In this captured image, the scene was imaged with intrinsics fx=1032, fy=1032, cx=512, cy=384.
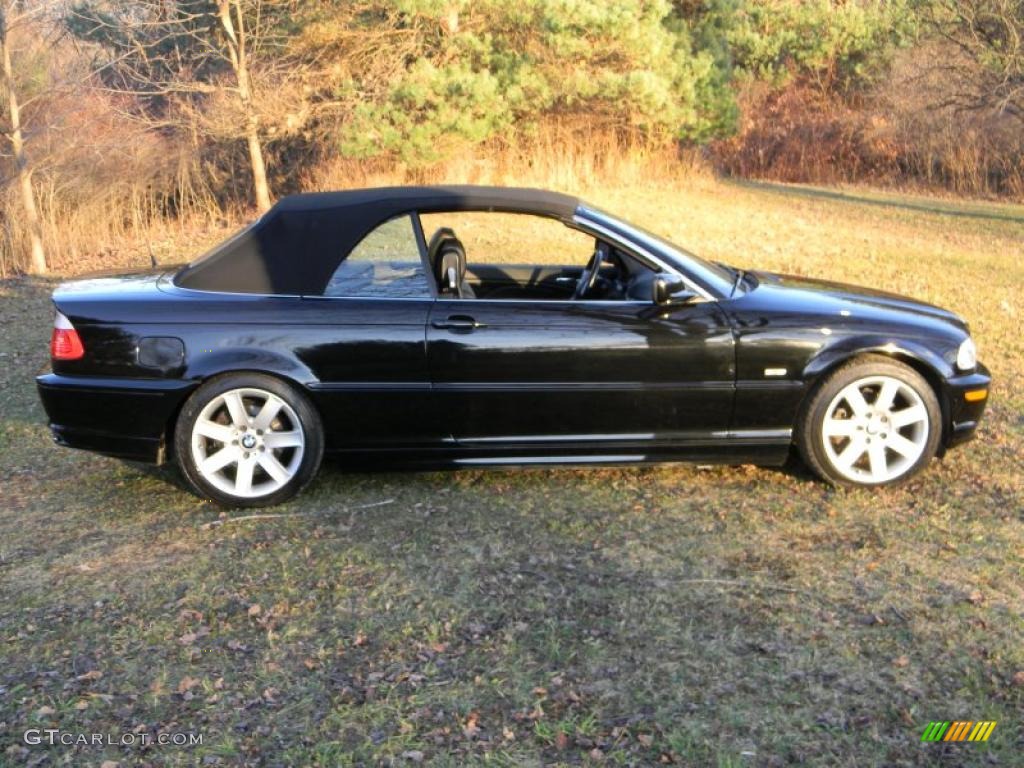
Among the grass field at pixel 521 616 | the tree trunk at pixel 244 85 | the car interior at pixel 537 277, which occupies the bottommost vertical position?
the grass field at pixel 521 616

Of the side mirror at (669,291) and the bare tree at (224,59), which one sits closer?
the side mirror at (669,291)

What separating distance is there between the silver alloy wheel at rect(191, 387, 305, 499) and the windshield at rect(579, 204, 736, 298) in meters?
1.80

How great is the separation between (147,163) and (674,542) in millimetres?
17873

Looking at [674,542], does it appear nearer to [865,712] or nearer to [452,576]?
[452,576]

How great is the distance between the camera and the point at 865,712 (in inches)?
127

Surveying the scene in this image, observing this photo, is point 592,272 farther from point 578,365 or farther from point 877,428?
point 877,428

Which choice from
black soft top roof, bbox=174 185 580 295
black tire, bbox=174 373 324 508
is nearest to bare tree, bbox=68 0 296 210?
black soft top roof, bbox=174 185 580 295

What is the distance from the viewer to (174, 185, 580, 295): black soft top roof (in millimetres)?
5000

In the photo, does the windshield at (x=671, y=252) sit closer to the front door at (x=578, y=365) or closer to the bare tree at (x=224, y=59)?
the front door at (x=578, y=365)

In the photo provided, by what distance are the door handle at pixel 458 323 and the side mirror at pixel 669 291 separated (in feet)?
2.77

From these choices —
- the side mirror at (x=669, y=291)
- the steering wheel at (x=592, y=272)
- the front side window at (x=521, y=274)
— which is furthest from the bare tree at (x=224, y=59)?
the side mirror at (x=669, y=291)

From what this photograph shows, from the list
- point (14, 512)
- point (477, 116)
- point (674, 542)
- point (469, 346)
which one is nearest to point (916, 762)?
point (674, 542)

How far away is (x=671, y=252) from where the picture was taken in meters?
5.16
